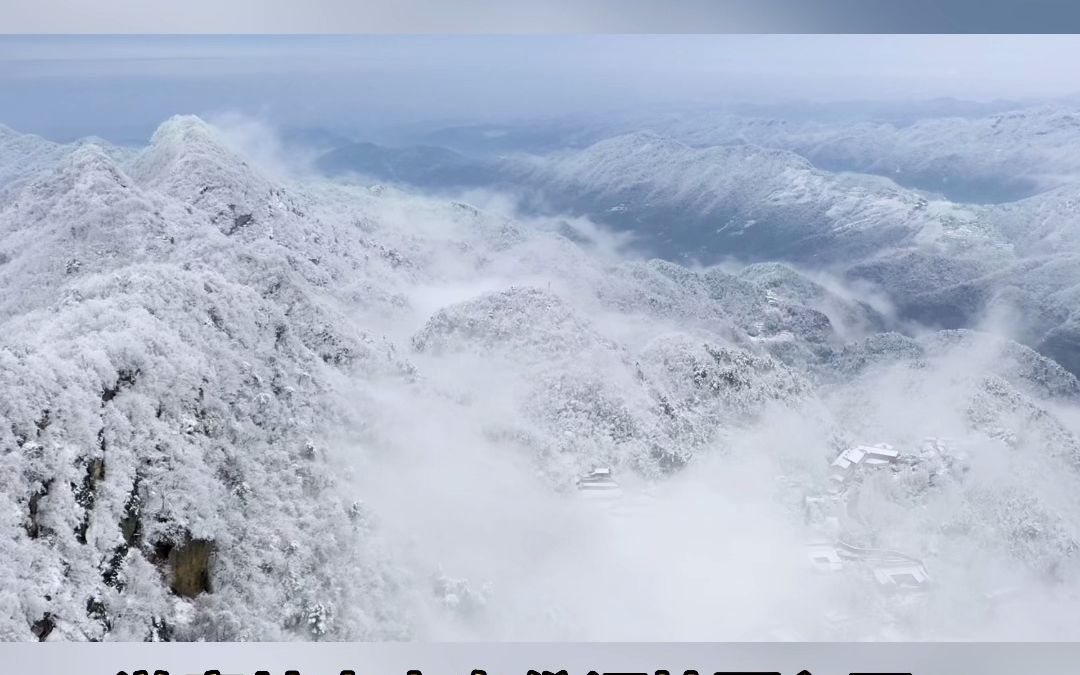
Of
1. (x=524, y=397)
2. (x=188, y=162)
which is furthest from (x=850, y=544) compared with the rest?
(x=188, y=162)

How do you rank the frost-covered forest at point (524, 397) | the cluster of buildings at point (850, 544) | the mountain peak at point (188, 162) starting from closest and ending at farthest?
the frost-covered forest at point (524, 397) < the cluster of buildings at point (850, 544) < the mountain peak at point (188, 162)

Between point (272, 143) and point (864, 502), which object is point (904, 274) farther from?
point (272, 143)

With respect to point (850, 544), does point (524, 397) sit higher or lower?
higher

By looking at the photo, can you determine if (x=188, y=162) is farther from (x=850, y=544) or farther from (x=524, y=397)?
(x=850, y=544)

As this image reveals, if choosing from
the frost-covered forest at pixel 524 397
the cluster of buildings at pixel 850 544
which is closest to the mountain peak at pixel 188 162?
the frost-covered forest at pixel 524 397

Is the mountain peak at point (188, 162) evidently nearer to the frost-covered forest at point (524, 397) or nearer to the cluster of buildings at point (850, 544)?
the frost-covered forest at point (524, 397)

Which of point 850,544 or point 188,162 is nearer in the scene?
point 850,544

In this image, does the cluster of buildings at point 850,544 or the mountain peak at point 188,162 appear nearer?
the cluster of buildings at point 850,544

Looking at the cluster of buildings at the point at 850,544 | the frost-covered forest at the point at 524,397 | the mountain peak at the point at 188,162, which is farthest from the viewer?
the mountain peak at the point at 188,162

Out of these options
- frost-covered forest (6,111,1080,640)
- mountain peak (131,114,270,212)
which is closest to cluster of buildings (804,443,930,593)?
frost-covered forest (6,111,1080,640)

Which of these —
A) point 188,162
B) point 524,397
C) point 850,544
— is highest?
point 188,162
